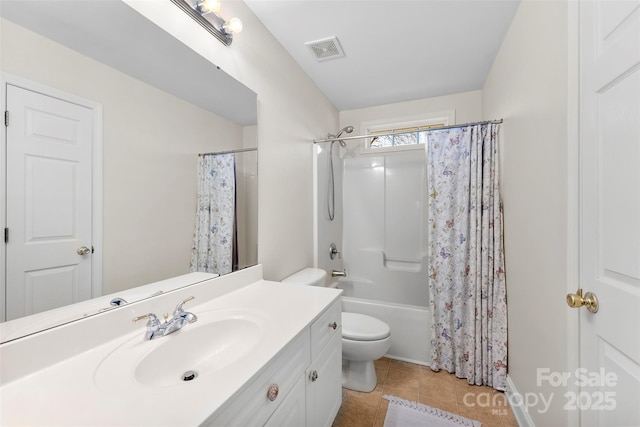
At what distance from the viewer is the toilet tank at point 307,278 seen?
6.02 ft

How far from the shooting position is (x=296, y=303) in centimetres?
119

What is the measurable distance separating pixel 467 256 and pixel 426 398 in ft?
3.35

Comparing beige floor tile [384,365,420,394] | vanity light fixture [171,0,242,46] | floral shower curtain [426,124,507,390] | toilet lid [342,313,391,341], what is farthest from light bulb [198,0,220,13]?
beige floor tile [384,365,420,394]

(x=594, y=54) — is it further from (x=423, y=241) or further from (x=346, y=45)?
(x=423, y=241)

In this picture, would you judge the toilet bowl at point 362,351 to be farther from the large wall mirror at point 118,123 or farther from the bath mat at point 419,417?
the large wall mirror at point 118,123

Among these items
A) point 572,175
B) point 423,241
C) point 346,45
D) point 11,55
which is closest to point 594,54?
point 572,175

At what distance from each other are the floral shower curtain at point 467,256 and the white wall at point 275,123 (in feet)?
3.43

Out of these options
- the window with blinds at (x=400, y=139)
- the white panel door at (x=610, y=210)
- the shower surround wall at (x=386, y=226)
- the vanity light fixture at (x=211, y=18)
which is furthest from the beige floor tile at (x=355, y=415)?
the window with blinds at (x=400, y=139)

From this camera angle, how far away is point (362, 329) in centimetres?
185

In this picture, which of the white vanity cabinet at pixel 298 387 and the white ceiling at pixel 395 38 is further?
the white ceiling at pixel 395 38

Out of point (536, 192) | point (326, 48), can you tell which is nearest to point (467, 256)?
point (536, 192)

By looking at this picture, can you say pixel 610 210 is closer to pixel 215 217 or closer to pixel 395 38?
pixel 215 217

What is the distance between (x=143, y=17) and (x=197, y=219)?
804 millimetres

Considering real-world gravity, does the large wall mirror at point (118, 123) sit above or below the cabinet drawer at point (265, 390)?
above
